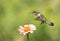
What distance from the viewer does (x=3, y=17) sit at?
189cm

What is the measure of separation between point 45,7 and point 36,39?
16.3 inches

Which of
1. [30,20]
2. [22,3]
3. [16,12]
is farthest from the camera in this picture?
[22,3]

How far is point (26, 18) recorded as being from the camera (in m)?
1.86

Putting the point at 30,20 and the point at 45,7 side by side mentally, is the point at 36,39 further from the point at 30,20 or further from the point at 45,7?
the point at 45,7

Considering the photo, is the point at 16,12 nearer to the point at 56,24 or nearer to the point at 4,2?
the point at 4,2

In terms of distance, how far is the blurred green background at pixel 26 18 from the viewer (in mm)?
1685

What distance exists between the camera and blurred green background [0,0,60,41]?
5.53ft

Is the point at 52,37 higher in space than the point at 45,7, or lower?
lower

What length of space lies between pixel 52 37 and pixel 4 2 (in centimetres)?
60

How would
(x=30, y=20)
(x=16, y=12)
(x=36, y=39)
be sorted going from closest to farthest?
1. (x=36, y=39)
2. (x=30, y=20)
3. (x=16, y=12)

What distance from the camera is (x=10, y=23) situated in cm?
184

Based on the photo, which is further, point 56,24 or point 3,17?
point 3,17

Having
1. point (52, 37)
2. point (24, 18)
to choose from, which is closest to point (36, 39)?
point (52, 37)

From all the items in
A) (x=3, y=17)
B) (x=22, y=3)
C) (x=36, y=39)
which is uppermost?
(x=22, y=3)
